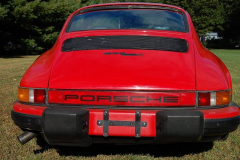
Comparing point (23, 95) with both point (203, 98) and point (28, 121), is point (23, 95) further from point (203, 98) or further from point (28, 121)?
point (203, 98)

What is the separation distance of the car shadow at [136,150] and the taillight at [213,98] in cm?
80

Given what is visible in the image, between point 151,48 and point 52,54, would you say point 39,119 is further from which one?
point 151,48

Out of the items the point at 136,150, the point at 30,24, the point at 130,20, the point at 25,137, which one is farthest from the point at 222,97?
the point at 30,24

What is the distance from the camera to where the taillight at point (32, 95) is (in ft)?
7.91

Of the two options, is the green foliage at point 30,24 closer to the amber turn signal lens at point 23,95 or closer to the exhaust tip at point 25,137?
the amber turn signal lens at point 23,95

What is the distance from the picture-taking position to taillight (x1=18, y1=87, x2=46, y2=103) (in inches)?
94.9

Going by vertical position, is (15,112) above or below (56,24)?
above

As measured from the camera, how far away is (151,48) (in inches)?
107

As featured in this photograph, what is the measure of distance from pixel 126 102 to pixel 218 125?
A: 0.79m

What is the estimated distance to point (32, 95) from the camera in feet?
8.05

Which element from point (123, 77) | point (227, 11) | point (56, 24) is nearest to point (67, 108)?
point (123, 77)

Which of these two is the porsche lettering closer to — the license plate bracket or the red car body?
the red car body

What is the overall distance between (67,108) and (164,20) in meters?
1.72

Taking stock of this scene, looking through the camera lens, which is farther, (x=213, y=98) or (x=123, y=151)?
(x=123, y=151)
